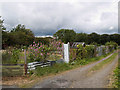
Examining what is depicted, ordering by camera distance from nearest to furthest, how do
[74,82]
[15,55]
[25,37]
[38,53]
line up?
1. [74,82]
2. [15,55]
3. [38,53]
4. [25,37]

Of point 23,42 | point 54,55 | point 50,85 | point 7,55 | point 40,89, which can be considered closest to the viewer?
point 40,89

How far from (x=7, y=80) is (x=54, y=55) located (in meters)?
3.51

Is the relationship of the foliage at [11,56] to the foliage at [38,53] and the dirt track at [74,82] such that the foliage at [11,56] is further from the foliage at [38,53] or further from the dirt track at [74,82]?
the dirt track at [74,82]

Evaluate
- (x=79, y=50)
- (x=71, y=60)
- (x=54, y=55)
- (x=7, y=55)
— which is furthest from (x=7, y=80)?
(x=79, y=50)

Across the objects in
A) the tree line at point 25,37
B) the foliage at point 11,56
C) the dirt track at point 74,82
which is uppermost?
the tree line at point 25,37

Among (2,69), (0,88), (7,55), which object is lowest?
(0,88)

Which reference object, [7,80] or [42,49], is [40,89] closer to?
[7,80]

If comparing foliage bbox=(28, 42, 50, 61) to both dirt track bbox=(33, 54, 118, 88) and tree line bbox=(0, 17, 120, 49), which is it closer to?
dirt track bbox=(33, 54, 118, 88)

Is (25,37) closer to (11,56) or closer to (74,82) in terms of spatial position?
(11,56)

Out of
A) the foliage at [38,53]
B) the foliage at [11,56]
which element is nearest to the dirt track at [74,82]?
the foliage at [38,53]

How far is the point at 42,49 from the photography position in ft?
22.0

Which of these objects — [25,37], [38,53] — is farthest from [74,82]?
[25,37]

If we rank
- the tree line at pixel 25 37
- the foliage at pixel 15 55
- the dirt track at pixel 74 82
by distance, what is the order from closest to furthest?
the dirt track at pixel 74 82 < the foliage at pixel 15 55 < the tree line at pixel 25 37

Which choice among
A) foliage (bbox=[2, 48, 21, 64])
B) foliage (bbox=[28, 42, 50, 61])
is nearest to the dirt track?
foliage (bbox=[28, 42, 50, 61])
